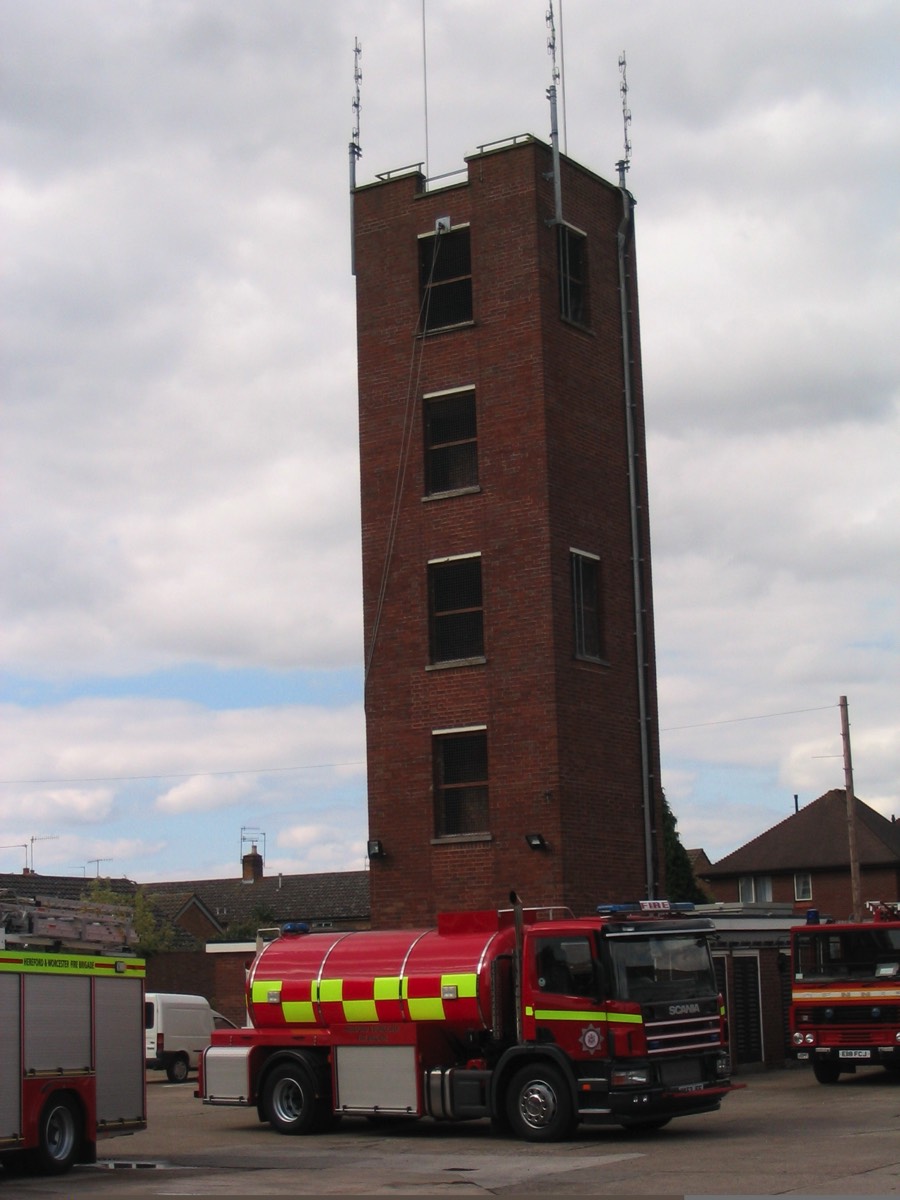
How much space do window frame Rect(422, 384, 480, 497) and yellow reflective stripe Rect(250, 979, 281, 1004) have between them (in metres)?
10.7

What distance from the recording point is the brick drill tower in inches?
1126

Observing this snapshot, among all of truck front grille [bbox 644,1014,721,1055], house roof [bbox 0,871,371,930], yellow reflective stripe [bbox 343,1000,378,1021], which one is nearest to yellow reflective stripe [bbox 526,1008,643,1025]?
truck front grille [bbox 644,1014,721,1055]

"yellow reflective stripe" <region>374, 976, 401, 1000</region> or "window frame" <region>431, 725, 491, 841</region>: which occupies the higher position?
"window frame" <region>431, 725, 491, 841</region>

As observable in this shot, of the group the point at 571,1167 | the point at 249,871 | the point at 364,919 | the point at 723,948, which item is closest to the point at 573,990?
the point at 571,1167

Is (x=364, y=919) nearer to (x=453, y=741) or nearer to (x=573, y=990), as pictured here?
(x=453, y=741)

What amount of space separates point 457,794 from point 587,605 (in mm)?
4175

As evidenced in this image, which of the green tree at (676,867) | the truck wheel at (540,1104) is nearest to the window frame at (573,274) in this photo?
the truck wheel at (540,1104)

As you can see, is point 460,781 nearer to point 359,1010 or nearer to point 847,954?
point 847,954

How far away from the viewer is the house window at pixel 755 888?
6944 cm

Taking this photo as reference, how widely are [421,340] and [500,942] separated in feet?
45.1

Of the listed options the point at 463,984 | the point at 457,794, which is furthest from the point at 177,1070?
the point at 463,984

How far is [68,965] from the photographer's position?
62.6 ft

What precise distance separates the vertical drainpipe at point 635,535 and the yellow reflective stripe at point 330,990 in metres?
9.71

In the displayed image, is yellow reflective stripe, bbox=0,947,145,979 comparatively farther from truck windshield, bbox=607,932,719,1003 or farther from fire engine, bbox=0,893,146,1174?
truck windshield, bbox=607,932,719,1003
